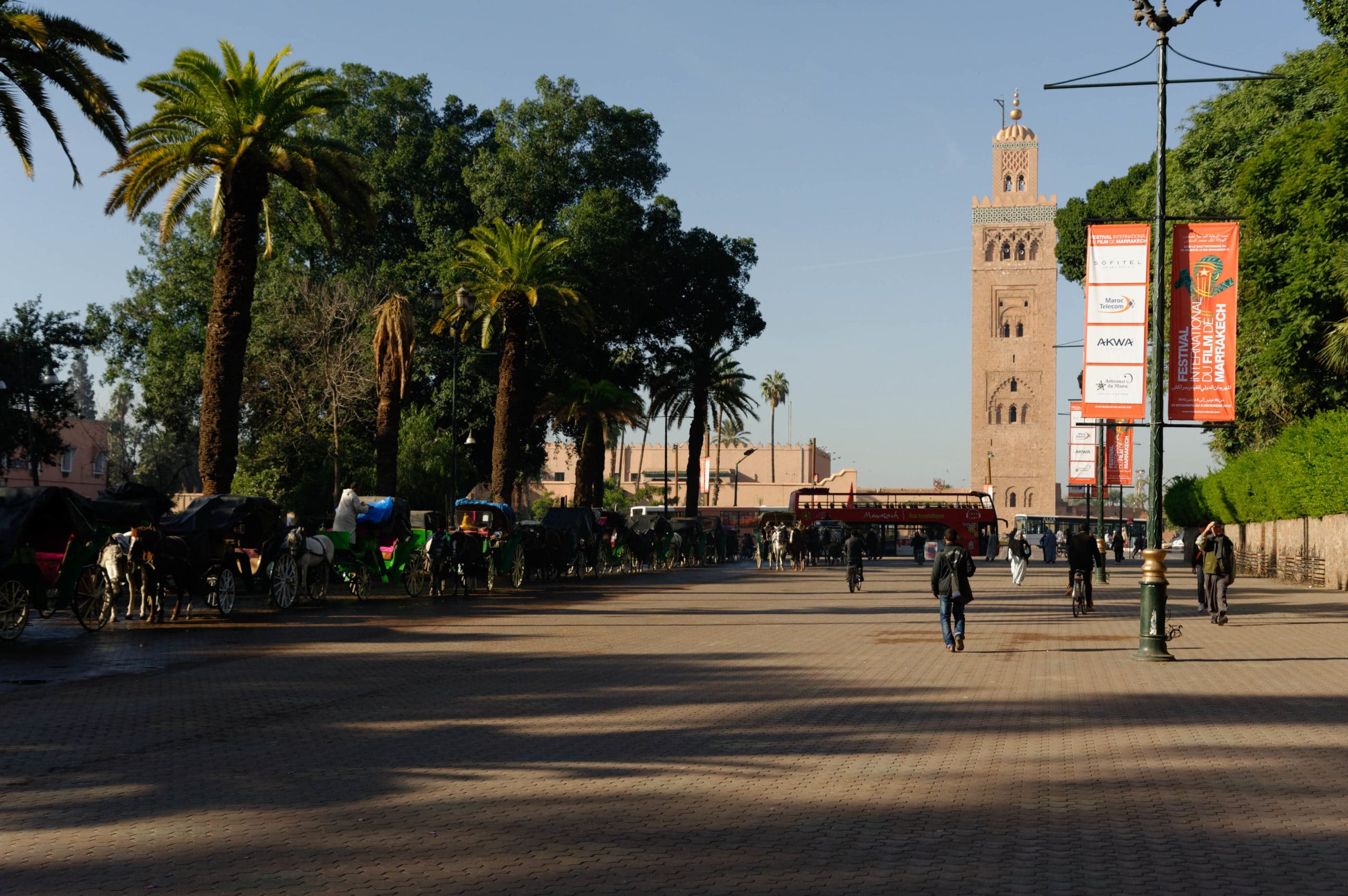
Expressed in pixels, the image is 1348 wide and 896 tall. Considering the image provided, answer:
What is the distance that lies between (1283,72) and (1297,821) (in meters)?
39.3

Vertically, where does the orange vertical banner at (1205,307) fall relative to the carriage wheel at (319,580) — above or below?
above

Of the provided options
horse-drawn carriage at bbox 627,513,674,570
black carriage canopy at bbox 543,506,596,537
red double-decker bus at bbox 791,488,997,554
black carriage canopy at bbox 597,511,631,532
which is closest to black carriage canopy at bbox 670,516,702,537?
horse-drawn carriage at bbox 627,513,674,570

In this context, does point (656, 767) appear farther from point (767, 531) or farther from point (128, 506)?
point (767, 531)

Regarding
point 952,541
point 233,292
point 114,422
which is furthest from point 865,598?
point 114,422

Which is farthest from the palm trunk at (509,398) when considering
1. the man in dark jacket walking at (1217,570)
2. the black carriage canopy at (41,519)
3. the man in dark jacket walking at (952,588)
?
the man in dark jacket walking at (952,588)

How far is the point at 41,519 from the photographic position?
52.6 ft

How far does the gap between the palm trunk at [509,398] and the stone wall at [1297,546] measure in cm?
2268

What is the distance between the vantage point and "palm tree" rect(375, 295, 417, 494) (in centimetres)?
3869

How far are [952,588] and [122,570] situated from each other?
11.3 meters

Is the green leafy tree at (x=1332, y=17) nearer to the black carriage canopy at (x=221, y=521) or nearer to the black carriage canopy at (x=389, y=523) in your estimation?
the black carriage canopy at (x=389, y=523)

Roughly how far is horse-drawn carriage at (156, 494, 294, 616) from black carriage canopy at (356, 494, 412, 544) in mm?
2274

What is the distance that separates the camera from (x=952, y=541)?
1711 centimetres

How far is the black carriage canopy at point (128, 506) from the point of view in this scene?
682 inches

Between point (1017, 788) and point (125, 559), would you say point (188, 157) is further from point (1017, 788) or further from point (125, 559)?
point (1017, 788)
